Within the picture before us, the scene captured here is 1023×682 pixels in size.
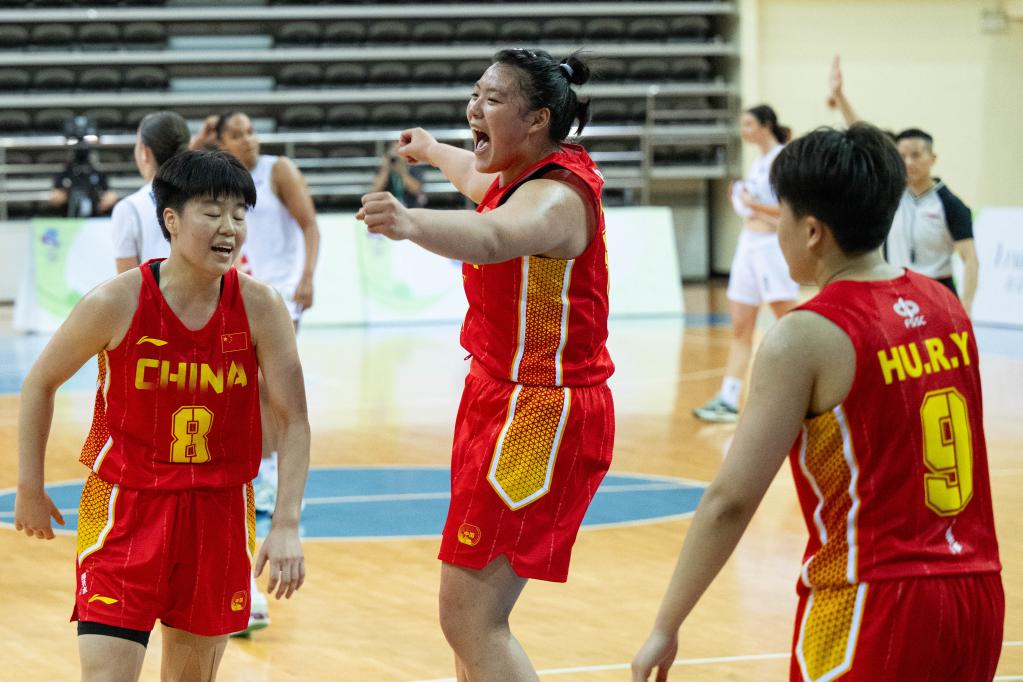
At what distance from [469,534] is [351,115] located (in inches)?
626

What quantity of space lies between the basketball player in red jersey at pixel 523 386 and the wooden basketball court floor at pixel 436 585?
116 cm

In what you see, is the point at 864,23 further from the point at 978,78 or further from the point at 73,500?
the point at 73,500

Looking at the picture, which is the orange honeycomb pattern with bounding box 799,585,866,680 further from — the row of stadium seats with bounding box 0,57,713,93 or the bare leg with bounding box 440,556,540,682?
the row of stadium seats with bounding box 0,57,713,93

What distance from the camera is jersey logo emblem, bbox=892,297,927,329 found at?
2.17m

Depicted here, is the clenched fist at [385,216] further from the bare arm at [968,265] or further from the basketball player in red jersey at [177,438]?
the bare arm at [968,265]

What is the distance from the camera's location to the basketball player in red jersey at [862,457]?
6.93ft

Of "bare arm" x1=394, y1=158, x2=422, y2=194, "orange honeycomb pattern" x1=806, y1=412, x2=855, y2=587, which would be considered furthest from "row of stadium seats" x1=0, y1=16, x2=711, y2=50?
"orange honeycomb pattern" x1=806, y1=412, x2=855, y2=587

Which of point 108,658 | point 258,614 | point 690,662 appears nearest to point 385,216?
point 108,658

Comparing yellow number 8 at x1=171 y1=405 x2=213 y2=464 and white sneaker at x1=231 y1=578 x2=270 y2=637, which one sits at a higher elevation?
yellow number 8 at x1=171 y1=405 x2=213 y2=464

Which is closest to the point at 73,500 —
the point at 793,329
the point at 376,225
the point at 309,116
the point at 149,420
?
the point at 149,420

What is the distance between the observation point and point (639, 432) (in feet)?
28.3

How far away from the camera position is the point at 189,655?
3.21 metres

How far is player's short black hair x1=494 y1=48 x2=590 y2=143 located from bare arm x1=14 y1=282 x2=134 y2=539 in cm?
95

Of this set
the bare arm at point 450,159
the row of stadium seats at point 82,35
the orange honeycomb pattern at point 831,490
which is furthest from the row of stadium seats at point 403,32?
the orange honeycomb pattern at point 831,490
